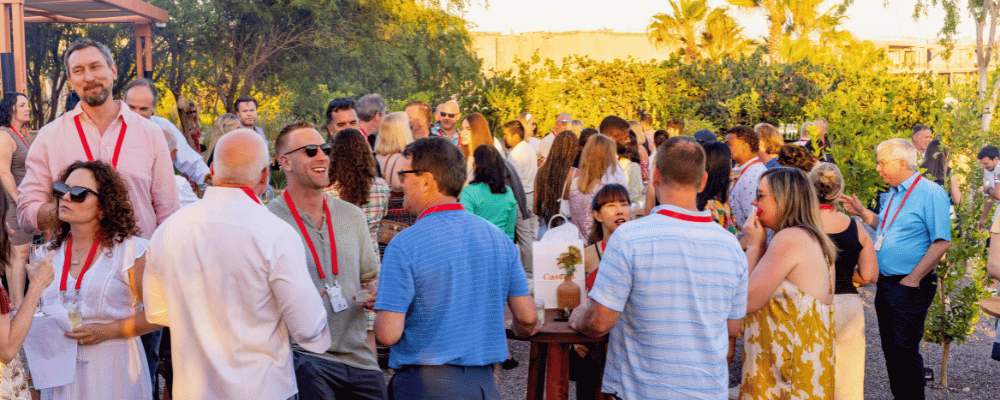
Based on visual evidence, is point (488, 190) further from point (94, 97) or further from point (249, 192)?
point (249, 192)

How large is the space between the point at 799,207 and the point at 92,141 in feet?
10.1

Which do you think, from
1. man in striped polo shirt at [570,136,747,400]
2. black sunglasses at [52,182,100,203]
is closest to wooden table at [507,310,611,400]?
man in striped polo shirt at [570,136,747,400]

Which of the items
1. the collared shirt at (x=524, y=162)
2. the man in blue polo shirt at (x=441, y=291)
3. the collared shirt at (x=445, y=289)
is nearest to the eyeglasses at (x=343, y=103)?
the collared shirt at (x=524, y=162)

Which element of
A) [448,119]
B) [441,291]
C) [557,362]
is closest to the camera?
[441,291]

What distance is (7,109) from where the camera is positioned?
5387mm

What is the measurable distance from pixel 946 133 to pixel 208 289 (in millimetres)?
5427

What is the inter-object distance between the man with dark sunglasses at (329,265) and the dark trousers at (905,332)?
3186 mm

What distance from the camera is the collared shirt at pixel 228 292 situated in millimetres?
2291

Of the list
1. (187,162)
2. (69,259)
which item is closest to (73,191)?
(69,259)

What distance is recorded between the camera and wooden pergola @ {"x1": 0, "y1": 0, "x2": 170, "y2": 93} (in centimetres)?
1009

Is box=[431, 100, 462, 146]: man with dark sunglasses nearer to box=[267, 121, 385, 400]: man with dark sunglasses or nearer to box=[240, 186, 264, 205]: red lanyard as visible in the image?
box=[267, 121, 385, 400]: man with dark sunglasses

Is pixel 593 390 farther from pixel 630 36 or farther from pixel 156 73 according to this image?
pixel 630 36

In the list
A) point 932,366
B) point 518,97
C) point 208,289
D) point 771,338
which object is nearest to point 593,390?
point 771,338

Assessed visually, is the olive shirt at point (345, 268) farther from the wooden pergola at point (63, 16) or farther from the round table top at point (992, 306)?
the wooden pergola at point (63, 16)
